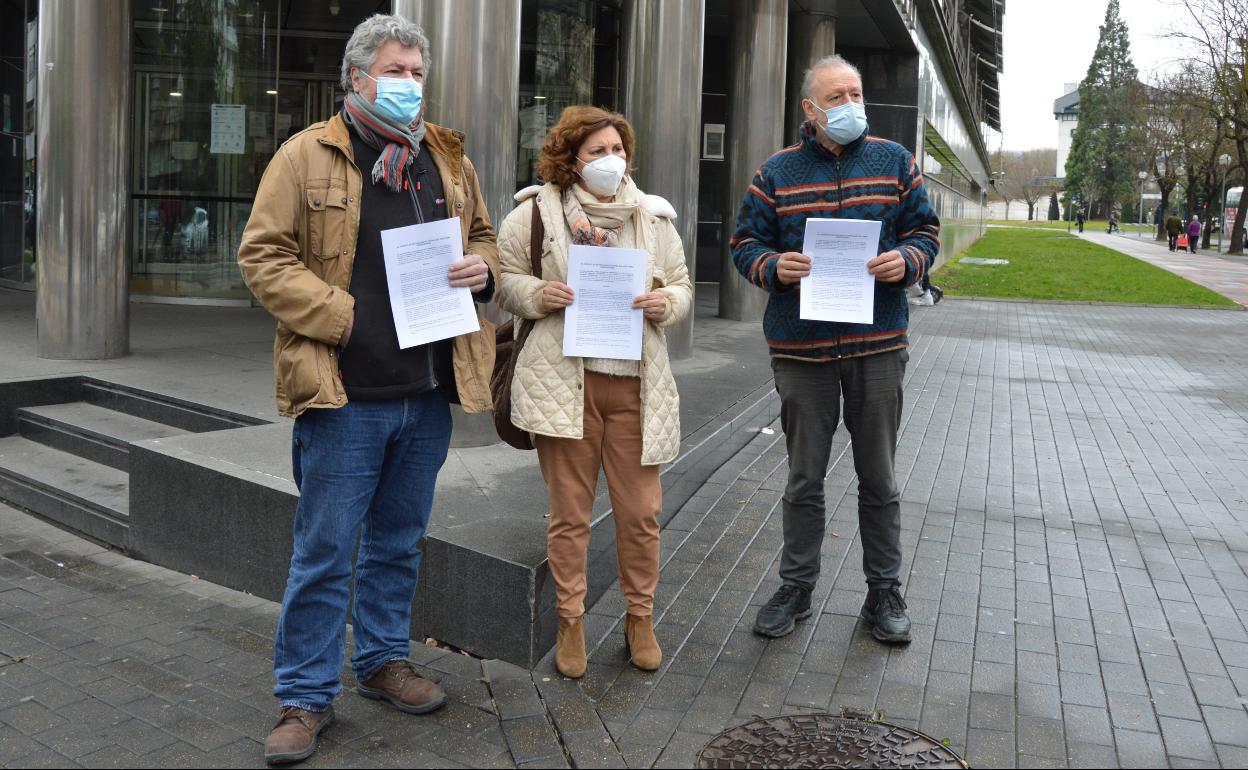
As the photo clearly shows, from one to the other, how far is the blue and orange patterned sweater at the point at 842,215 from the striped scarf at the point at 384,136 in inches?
56.1

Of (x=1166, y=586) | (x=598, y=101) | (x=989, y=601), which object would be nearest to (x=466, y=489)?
(x=989, y=601)

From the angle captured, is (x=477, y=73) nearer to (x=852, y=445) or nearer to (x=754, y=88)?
(x=852, y=445)

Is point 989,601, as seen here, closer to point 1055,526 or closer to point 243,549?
point 1055,526

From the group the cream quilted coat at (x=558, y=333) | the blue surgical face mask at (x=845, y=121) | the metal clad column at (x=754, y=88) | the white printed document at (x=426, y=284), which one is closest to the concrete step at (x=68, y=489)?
the cream quilted coat at (x=558, y=333)

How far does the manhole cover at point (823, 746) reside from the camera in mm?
3836

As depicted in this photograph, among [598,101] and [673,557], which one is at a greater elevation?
[598,101]

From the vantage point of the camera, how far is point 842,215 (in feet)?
15.3

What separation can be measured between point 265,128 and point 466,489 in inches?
390

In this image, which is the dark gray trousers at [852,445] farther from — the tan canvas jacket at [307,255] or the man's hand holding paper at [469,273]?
the tan canvas jacket at [307,255]

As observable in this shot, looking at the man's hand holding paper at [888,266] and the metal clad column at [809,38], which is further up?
the metal clad column at [809,38]

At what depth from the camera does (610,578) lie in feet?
18.0

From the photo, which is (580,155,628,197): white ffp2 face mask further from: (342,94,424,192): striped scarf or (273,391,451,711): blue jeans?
(273,391,451,711): blue jeans

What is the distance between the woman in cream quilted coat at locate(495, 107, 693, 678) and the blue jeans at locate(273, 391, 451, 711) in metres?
0.45

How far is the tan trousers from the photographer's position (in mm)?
4410
